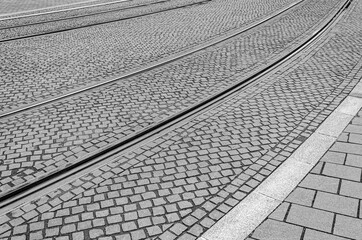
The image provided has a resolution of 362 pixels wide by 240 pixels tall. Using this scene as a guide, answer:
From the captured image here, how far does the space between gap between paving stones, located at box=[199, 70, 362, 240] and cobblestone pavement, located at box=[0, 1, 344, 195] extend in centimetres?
240

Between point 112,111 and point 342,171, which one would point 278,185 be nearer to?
point 342,171

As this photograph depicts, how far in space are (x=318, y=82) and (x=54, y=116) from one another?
5.43m

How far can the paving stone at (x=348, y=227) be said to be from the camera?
4.22 meters

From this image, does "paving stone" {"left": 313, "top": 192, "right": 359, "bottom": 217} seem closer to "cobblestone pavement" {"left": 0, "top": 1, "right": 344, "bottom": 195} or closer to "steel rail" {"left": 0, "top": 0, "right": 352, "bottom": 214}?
"steel rail" {"left": 0, "top": 0, "right": 352, "bottom": 214}

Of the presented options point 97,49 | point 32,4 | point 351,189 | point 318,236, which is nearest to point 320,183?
point 351,189

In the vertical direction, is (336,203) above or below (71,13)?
above

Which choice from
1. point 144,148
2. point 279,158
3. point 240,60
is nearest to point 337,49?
point 240,60

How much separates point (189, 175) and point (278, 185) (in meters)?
1.13

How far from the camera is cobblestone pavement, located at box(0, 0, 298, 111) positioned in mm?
9086

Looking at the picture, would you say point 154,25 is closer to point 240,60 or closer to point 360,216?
point 240,60

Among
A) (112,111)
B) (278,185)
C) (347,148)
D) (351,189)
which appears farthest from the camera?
(112,111)

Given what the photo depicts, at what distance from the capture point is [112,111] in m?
7.53

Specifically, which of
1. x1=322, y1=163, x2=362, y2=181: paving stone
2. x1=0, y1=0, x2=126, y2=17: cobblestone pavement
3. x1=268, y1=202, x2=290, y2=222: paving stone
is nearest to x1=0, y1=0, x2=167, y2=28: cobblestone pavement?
x1=0, y1=0, x2=126, y2=17: cobblestone pavement

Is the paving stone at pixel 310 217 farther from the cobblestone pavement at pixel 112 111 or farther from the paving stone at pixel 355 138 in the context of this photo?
the cobblestone pavement at pixel 112 111
